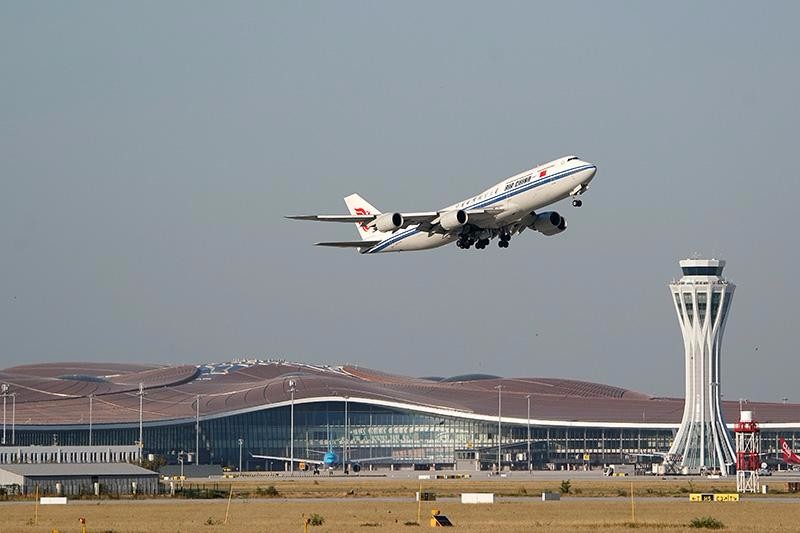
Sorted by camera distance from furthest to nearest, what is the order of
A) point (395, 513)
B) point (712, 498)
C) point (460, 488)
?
1. point (460, 488)
2. point (712, 498)
3. point (395, 513)

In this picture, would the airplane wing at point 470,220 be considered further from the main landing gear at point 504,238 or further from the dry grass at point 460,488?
the dry grass at point 460,488

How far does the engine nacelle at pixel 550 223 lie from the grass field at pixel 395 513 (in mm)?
18125

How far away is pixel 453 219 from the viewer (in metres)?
101

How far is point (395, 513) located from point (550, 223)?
21.7m

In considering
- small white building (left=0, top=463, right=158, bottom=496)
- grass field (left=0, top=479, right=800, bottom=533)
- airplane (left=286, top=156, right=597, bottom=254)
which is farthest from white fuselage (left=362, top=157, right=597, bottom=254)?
small white building (left=0, top=463, right=158, bottom=496)

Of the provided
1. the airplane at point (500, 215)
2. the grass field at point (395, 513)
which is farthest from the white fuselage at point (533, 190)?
the grass field at point (395, 513)

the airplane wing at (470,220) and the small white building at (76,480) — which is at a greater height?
the airplane wing at (470,220)

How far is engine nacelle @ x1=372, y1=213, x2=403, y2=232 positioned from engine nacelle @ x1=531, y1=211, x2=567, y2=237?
928 centimetres

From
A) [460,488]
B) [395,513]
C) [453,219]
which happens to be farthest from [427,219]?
[460,488]

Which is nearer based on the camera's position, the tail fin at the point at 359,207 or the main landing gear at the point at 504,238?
the main landing gear at the point at 504,238

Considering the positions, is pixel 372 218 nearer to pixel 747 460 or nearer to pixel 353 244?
pixel 353 244

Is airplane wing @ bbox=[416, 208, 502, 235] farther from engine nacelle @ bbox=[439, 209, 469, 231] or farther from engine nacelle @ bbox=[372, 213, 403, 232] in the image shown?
engine nacelle @ bbox=[372, 213, 403, 232]

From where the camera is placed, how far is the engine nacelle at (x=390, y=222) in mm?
101250

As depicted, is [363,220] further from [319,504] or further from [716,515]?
[716,515]
